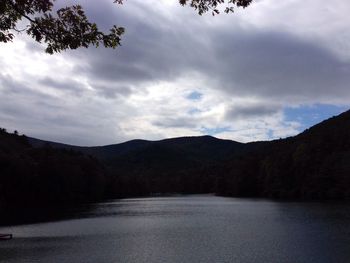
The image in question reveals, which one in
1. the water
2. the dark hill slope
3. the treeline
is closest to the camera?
the water

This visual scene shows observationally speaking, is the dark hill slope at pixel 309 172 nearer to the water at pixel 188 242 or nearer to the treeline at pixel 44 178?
the treeline at pixel 44 178

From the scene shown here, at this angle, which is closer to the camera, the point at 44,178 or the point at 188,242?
the point at 188,242

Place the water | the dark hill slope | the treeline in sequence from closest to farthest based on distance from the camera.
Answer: the water → the treeline → the dark hill slope

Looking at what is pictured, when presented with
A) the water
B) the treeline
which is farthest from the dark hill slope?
the water

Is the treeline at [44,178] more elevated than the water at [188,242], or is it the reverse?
the treeline at [44,178]

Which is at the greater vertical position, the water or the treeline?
the treeline

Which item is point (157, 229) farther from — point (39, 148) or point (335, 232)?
point (39, 148)

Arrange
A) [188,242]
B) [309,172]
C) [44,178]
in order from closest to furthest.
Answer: [188,242] → [44,178] → [309,172]

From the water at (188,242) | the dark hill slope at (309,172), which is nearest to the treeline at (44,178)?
the dark hill slope at (309,172)

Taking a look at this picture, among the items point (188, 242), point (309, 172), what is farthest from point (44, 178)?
point (188, 242)

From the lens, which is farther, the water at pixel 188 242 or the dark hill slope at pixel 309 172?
the dark hill slope at pixel 309 172

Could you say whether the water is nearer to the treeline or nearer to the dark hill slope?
the treeline

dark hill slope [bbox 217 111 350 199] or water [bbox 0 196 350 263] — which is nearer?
water [bbox 0 196 350 263]

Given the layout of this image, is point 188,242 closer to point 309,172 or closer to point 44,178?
→ point 44,178
